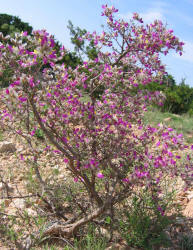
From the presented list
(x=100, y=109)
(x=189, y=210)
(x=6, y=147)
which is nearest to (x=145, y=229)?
(x=189, y=210)

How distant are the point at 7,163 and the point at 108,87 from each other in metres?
2.33

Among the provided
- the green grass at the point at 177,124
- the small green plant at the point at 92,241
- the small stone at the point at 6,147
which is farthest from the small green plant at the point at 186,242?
the green grass at the point at 177,124

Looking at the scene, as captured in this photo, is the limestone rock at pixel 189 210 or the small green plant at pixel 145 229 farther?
the limestone rock at pixel 189 210

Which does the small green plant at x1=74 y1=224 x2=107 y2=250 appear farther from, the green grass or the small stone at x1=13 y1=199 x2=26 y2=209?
the green grass

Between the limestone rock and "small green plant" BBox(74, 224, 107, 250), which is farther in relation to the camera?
the limestone rock

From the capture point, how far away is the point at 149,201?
3105 millimetres

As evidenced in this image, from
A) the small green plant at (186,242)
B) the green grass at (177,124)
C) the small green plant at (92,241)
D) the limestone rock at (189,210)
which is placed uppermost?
the green grass at (177,124)

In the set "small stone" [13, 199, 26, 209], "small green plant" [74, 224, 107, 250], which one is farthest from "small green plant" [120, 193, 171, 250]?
"small stone" [13, 199, 26, 209]

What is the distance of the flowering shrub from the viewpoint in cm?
205

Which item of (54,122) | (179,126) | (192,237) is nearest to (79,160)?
(54,122)

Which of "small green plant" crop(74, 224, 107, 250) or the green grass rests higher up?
the green grass

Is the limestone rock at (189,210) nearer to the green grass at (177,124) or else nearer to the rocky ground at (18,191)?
the rocky ground at (18,191)

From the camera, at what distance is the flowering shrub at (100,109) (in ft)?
6.72

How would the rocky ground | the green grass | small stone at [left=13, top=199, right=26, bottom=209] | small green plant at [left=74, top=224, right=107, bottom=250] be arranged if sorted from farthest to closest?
the green grass, small stone at [left=13, top=199, right=26, bottom=209], the rocky ground, small green plant at [left=74, top=224, right=107, bottom=250]
